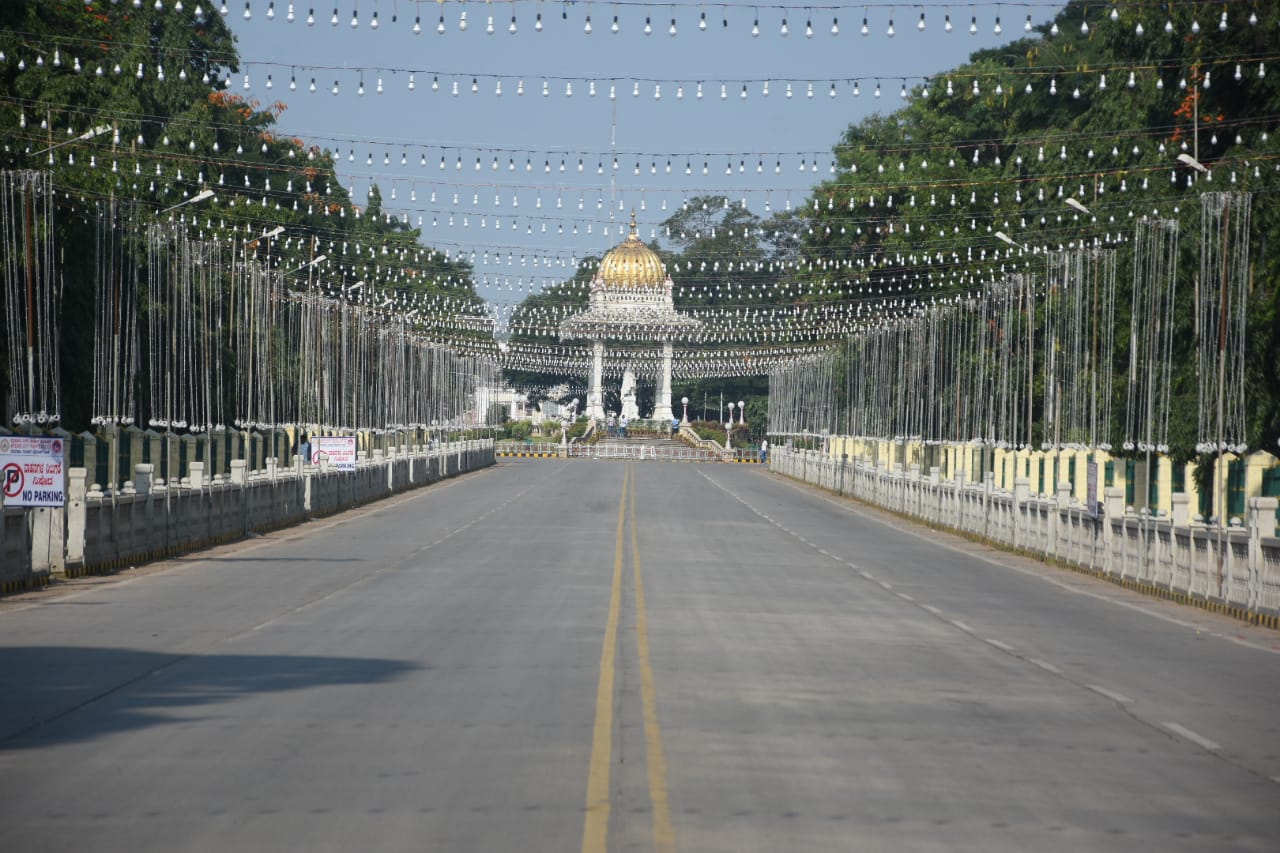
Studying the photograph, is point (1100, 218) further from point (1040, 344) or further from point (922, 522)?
point (922, 522)

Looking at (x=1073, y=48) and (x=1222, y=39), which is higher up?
(x=1073, y=48)

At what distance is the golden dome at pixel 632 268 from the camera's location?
594ft

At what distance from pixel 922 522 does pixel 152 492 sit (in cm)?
2790

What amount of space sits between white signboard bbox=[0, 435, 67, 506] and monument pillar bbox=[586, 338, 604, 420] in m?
146

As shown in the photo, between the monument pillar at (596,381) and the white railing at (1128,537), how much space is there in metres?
118

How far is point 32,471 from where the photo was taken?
2606 centimetres

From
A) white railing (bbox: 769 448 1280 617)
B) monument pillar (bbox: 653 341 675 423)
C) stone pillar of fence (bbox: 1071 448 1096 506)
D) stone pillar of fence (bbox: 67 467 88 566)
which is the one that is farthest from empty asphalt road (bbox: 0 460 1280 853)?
monument pillar (bbox: 653 341 675 423)

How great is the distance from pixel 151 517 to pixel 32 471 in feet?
20.9

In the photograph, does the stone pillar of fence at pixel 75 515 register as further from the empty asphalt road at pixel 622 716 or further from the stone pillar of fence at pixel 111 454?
the stone pillar of fence at pixel 111 454

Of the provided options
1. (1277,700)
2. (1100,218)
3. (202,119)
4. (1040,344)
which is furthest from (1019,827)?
(202,119)

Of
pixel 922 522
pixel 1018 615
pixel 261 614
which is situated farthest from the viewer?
pixel 922 522

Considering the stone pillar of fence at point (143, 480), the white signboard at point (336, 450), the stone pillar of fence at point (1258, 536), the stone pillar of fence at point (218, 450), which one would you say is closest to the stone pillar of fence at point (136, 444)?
the stone pillar of fence at point (218, 450)

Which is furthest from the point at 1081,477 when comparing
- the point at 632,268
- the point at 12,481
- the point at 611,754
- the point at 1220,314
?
the point at 632,268

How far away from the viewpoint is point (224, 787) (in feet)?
33.2
